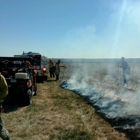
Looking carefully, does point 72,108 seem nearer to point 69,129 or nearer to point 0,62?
point 69,129

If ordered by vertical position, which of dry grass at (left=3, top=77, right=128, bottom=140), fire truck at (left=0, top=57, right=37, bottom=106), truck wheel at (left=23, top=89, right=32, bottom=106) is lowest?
dry grass at (left=3, top=77, right=128, bottom=140)

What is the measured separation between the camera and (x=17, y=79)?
8266 mm

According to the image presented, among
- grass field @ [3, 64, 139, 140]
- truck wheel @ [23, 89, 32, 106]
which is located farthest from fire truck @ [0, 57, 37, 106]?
grass field @ [3, 64, 139, 140]

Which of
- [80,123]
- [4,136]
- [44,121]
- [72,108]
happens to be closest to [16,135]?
[4,136]

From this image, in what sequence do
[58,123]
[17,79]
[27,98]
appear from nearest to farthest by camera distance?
1. [58,123]
2. [17,79]
3. [27,98]

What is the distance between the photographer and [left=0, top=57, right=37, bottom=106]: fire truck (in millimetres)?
8266

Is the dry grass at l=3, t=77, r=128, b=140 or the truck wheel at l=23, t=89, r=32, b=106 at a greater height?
the truck wheel at l=23, t=89, r=32, b=106

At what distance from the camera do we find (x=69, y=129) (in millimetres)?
6066

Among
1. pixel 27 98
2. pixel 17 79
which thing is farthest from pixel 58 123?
pixel 17 79

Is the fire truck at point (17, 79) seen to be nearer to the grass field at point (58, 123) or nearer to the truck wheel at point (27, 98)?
the truck wheel at point (27, 98)

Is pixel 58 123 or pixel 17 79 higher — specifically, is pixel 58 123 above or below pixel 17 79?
below

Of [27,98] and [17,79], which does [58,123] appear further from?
[17,79]

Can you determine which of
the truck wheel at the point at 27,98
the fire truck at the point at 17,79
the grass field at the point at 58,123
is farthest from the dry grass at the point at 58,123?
the fire truck at the point at 17,79

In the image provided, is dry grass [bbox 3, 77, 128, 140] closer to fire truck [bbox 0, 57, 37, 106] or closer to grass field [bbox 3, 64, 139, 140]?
grass field [bbox 3, 64, 139, 140]
